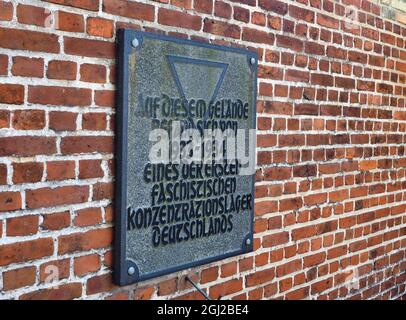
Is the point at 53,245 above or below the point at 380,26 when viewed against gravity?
below

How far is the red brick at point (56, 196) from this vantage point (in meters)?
1.90

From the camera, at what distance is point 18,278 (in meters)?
1.87

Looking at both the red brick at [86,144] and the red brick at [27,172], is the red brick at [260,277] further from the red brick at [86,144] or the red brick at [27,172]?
the red brick at [27,172]

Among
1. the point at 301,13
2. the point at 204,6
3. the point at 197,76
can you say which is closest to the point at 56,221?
the point at 197,76

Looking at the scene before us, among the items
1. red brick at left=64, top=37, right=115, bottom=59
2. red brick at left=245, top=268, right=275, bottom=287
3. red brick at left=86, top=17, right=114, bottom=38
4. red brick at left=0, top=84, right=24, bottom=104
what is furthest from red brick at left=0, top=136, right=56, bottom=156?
red brick at left=245, top=268, right=275, bottom=287

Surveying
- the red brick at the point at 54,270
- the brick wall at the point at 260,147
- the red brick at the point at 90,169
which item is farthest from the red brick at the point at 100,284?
the red brick at the point at 90,169

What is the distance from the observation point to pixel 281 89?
9.68 ft

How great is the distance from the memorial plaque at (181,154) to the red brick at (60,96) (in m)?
0.15

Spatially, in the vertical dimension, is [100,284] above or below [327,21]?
below

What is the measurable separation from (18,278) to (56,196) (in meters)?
0.30

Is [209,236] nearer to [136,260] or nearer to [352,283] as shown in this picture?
[136,260]

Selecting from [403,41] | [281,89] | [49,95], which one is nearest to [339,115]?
[281,89]

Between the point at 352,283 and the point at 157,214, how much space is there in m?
1.83

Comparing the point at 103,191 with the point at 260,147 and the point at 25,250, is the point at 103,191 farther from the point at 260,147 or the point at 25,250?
the point at 260,147
